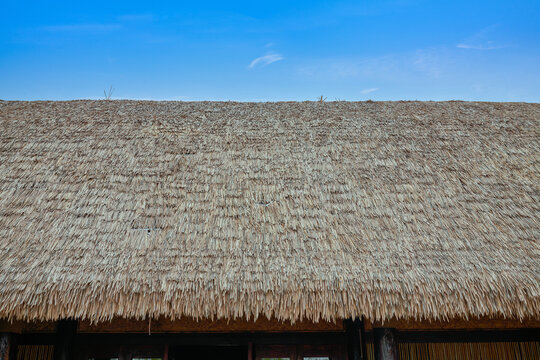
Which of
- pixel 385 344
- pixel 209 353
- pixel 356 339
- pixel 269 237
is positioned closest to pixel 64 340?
pixel 269 237

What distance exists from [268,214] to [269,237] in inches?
12.7

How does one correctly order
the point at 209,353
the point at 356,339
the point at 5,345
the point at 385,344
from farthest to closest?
the point at 209,353 < the point at 356,339 < the point at 385,344 < the point at 5,345

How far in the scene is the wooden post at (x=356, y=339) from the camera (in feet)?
11.3

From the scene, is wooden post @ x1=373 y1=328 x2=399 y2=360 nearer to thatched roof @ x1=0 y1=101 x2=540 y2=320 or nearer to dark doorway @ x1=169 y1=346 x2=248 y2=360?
thatched roof @ x1=0 y1=101 x2=540 y2=320

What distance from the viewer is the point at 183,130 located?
15.9 feet

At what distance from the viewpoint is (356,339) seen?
3.45m

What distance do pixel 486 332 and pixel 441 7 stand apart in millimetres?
6870

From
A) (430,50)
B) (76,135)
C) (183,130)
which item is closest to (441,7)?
(430,50)

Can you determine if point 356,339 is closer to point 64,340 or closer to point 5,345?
point 64,340

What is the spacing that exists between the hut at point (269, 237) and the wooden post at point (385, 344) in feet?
0.05

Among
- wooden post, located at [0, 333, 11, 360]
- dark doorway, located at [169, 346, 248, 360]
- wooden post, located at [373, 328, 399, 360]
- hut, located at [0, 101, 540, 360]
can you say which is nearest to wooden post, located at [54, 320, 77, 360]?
hut, located at [0, 101, 540, 360]

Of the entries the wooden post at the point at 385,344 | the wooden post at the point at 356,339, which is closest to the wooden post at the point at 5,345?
the wooden post at the point at 356,339

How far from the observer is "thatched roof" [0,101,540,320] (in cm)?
280

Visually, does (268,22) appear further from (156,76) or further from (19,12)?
(19,12)
